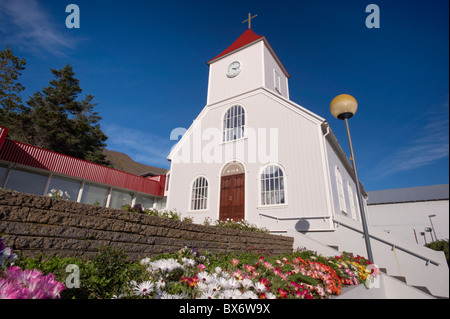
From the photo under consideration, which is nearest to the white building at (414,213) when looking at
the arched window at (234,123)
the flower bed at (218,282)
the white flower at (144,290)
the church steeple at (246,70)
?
the church steeple at (246,70)

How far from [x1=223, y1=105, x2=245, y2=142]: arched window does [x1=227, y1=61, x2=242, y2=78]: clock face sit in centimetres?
253

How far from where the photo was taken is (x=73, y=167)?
1326 cm

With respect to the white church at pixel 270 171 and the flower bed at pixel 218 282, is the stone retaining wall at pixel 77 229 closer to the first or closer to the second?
the flower bed at pixel 218 282

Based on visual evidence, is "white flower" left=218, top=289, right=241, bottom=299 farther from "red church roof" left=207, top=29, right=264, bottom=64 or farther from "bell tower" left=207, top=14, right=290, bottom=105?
"red church roof" left=207, top=29, right=264, bottom=64

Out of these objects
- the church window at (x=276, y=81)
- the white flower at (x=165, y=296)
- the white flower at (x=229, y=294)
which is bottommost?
the white flower at (x=165, y=296)

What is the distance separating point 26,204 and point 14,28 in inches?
266

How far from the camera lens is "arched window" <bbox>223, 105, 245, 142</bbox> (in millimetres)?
12177

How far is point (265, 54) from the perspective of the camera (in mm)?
13523

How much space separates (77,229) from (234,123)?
10.8m

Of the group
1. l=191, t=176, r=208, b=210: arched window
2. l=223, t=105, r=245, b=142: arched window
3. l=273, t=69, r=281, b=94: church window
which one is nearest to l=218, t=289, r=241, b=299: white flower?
l=191, t=176, r=208, b=210: arched window

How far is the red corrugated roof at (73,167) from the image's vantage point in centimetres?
1113

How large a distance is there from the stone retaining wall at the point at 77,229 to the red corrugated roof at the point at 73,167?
40.4 feet

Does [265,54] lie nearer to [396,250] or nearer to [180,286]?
[396,250]

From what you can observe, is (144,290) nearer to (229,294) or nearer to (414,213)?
(229,294)
